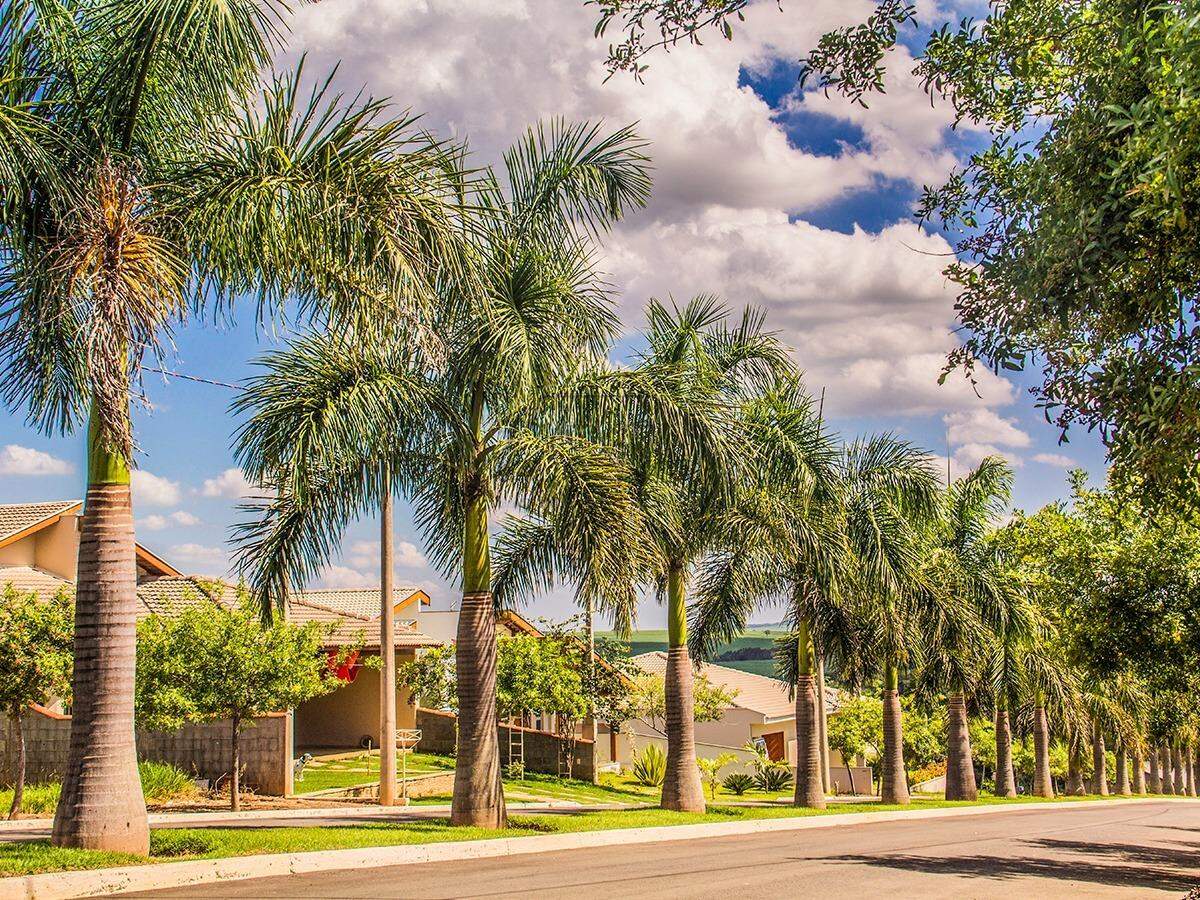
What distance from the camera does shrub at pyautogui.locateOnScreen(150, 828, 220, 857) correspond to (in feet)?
40.9

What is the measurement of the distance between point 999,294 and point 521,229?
33.7ft

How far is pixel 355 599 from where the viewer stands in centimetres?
4806

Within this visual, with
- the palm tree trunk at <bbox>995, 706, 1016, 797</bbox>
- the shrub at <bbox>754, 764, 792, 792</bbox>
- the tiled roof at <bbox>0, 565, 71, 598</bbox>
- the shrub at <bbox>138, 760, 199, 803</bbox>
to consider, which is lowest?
the shrub at <bbox>754, 764, 792, 792</bbox>

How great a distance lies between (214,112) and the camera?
44.2 feet

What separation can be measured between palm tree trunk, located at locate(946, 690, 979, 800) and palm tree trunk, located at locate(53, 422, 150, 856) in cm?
3030

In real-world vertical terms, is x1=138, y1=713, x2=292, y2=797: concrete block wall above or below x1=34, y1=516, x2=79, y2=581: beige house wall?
below

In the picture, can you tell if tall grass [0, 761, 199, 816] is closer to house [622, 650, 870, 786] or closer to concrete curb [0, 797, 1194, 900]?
concrete curb [0, 797, 1194, 900]

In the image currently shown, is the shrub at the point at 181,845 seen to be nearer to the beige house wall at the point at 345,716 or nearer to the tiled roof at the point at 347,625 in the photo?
the tiled roof at the point at 347,625

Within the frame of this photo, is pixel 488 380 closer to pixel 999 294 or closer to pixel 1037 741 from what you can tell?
pixel 999 294

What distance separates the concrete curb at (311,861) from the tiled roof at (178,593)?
9405mm

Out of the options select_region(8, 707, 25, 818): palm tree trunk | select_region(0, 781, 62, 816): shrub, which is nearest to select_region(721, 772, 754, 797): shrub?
select_region(0, 781, 62, 816): shrub

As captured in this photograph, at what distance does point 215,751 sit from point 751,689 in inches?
1768

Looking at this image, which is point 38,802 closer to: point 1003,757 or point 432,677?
point 432,677

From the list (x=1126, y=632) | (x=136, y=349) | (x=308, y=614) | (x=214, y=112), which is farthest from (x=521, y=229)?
(x=308, y=614)
